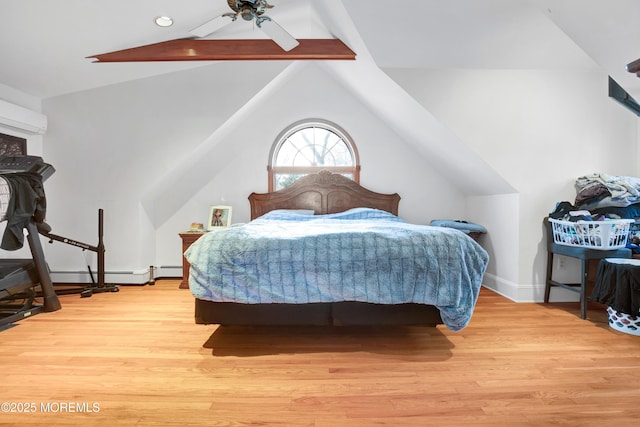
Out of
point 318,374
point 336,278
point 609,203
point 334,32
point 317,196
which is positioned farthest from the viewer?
point 317,196

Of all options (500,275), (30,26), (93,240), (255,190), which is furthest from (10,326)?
(500,275)

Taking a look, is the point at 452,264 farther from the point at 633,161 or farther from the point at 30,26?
the point at 30,26

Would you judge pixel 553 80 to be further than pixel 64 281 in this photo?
No

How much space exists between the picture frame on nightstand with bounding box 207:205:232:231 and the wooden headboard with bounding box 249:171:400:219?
0.32 m

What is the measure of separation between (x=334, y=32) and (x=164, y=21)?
1574 millimetres

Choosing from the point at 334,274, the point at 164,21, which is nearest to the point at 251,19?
the point at 164,21

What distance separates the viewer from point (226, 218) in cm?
421

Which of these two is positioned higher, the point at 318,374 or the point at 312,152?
the point at 312,152

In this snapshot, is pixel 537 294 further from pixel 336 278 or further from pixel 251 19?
pixel 251 19

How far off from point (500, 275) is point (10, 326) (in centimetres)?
449

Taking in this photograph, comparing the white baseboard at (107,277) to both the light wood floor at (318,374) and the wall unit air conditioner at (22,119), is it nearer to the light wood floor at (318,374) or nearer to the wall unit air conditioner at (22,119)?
the light wood floor at (318,374)

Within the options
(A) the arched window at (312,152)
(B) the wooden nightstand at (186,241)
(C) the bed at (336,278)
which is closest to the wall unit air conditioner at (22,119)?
(B) the wooden nightstand at (186,241)

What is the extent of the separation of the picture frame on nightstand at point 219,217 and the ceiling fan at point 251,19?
2.27m

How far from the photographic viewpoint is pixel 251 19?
88.3 inches
